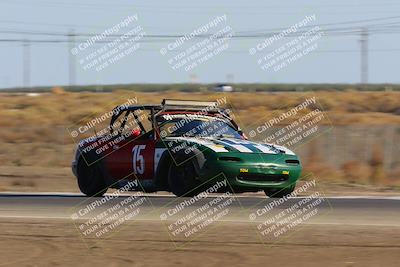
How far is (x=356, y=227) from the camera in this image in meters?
11.9

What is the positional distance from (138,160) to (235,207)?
7.28 feet

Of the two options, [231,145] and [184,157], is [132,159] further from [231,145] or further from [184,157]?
[231,145]

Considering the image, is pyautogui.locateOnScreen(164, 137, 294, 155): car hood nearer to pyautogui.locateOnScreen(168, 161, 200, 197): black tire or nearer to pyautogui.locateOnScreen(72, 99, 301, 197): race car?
pyautogui.locateOnScreen(72, 99, 301, 197): race car

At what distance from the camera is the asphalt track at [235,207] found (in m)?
12.9

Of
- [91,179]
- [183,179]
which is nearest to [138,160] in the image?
[183,179]

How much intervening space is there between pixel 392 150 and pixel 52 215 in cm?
1238

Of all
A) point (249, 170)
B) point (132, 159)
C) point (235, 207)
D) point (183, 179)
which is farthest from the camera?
point (132, 159)

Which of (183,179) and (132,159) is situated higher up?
(132,159)

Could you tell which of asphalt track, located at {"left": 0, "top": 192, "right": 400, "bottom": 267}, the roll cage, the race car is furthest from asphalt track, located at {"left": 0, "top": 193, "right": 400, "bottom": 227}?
the roll cage

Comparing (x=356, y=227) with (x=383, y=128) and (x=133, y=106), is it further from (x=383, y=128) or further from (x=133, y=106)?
(x=383, y=128)

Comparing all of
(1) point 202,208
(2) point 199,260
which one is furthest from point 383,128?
(2) point 199,260

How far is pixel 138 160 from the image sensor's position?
51.6 ft

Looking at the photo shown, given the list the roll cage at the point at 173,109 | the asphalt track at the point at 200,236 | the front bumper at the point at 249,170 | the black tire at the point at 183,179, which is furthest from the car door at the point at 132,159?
the front bumper at the point at 249,170

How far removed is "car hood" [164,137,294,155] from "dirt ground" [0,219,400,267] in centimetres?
295
